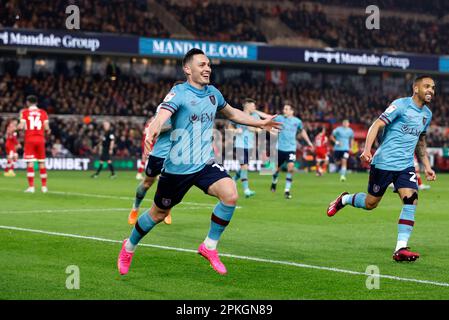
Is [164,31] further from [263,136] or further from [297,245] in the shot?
[297,245]

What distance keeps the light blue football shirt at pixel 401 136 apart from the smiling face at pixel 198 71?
307 cm

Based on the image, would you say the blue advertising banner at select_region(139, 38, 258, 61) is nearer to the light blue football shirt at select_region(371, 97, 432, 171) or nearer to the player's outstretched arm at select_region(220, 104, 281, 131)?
the light blue football shirt at select_region(371, 97, 432, 171)

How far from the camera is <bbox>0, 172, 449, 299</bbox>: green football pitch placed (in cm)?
884

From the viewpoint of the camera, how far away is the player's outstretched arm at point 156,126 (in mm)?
8865

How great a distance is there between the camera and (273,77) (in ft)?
178

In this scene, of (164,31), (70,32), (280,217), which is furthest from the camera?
(164,31)

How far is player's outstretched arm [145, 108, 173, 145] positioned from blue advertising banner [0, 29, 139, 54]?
113 feet

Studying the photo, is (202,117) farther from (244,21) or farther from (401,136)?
(244,21)

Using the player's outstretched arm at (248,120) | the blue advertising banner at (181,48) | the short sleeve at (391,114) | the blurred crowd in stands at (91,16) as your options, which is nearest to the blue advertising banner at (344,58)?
the blue advertising banner at (181,48)

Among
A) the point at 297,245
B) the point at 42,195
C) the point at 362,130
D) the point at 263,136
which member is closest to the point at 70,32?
the point at 263,136

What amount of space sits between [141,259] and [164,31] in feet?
127

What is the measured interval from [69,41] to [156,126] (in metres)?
36.1

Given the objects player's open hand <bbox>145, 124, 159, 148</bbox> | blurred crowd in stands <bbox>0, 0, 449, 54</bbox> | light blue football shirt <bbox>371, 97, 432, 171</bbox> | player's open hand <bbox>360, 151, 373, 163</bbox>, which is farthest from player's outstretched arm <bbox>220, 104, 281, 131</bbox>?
blurred crowd in stands <bbox>0, 0, 449, 54</bbox>
